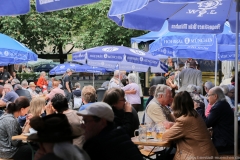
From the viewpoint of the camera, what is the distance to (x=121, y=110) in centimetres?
779

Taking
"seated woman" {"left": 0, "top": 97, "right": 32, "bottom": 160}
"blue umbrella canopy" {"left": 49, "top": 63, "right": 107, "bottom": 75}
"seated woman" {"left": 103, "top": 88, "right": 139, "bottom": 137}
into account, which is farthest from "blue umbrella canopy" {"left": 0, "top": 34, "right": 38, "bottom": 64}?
"blue umbrella canopy" {"left": 49, "top": 63, "right": 107, "bottom": 75}

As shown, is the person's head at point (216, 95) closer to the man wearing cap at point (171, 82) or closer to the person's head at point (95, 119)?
the person's head at point (95, 119)

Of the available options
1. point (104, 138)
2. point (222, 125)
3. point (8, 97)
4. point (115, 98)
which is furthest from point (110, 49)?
point (104, 138)

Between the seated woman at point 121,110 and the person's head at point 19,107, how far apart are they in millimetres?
1653

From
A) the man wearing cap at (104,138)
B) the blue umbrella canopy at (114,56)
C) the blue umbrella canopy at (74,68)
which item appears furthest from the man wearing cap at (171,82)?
the blue umbrella canopy at (74,68)

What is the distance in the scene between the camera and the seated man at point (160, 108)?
795cm

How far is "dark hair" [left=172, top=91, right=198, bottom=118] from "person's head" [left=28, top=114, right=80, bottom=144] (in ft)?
9.55

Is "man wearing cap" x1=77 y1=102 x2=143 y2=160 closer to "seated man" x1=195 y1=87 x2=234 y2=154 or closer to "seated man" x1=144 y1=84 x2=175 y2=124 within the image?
"seated man" x1=195 y1=87 x2=234 y2=154

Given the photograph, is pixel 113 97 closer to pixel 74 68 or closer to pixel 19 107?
pixel 19 107

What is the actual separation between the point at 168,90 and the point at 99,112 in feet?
11.2

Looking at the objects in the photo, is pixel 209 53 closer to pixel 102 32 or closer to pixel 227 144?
pixel 227 144

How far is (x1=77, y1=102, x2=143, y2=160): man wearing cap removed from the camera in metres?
4.64

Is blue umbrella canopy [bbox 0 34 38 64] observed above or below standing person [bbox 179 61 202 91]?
above

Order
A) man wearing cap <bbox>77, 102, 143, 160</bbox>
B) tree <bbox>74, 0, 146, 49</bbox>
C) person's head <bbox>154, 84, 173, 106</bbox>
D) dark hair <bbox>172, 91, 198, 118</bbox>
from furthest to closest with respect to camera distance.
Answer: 1. tree <bbox>74, 0, 146, 49</bbox>
2. person's head <bbox>154, 84, 173, 106</bbox>
3. dark hair <bbox>172, 91, 198, 118</bbox>
4. man wearing cap <bbox>77, 102, 143, 160</bbox>
